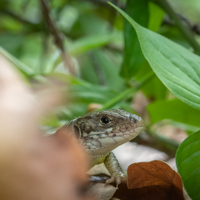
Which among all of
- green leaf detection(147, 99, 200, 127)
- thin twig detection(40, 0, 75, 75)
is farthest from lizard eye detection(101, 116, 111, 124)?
thin twig detection(40, 0, 75, 75)

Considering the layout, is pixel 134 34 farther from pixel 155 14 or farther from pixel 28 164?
pixel 28 164

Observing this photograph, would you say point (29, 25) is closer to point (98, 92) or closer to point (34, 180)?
point (98, 92)

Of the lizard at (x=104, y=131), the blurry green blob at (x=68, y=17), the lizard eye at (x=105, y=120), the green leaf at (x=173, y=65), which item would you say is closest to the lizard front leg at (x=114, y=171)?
the lizard at (x=104, y=131)

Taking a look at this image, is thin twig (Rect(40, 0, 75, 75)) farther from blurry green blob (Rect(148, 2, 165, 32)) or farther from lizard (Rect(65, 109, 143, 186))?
lizard (Rect(65, 109, 143, 186))

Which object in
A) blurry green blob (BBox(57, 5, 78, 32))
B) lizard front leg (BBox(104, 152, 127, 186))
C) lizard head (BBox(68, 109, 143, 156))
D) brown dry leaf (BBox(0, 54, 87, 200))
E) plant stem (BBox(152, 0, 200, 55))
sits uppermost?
plant stem (BBox(152, 0, 200, 55))

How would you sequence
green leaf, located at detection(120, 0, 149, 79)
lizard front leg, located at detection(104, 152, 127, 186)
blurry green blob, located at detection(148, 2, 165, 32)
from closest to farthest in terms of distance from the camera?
1. lizard front leg, located at detection(104, 152, 127, 186)
2. green leaf, located at detection(120, 0, 149, 79)
3. blurry green blob, located at detection(148, 2, 165, 32)

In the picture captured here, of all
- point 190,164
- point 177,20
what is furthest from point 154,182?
point 177,20

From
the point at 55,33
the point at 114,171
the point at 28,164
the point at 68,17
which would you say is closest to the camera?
the point at 28,164
